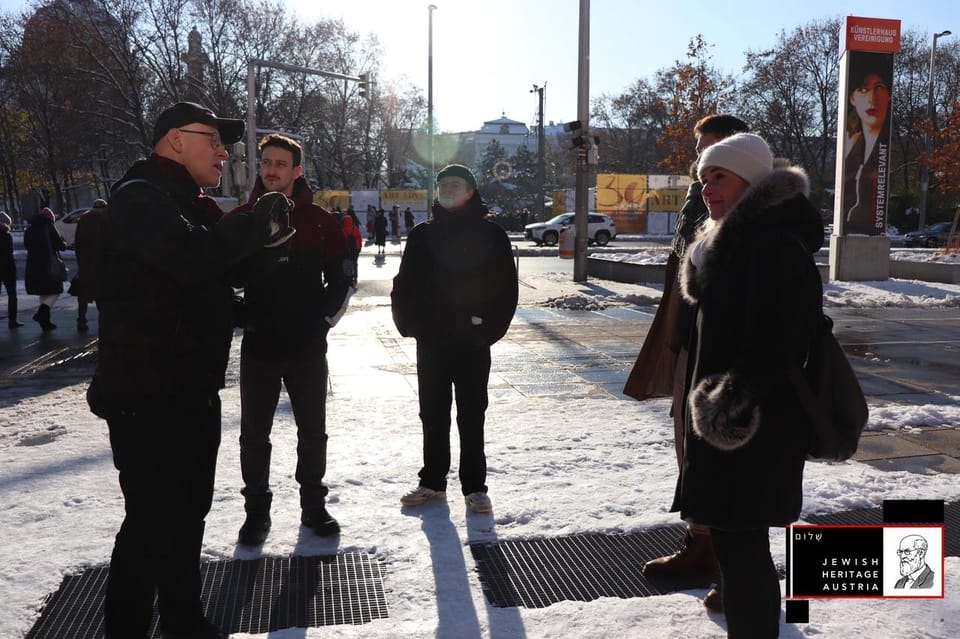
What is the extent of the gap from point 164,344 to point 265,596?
1278 millimetres

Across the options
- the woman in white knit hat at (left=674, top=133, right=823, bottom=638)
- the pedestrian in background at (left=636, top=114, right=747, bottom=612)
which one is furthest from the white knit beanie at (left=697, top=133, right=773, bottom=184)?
the pedestrian in background at (left=636, top=114, right=747, bottom=612)

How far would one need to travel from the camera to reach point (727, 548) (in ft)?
7.55

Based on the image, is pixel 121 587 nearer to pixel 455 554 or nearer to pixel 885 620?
pixel 455 554

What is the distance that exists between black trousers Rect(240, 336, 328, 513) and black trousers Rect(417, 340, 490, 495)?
0.61 m

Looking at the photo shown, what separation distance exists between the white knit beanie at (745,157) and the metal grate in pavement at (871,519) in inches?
86.0

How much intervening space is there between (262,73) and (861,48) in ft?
110

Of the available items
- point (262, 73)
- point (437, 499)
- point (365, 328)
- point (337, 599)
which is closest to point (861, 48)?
point (365, 328)

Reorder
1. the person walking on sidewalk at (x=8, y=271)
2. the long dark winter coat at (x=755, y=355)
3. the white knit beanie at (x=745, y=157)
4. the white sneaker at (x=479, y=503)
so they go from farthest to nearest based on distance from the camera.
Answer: the person walking on sidewalk at (x=8, y=271), the white sneaker at (x=479, y=503), the white knit beanie at (x=745, y=157), the long dark winter coat at (x=755, y=355)

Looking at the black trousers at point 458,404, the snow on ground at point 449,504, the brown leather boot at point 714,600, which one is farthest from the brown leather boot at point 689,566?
the black trousers at point 458,404

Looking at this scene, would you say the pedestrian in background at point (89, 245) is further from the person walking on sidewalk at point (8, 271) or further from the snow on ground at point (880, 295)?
the snow on ground at point (880, 295)

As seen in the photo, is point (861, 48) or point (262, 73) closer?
point (861, 48)

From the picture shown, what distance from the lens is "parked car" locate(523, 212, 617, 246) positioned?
120 feet

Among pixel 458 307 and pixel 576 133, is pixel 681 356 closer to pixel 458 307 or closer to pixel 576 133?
pixel 458 307

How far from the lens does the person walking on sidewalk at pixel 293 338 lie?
11.8 feet
